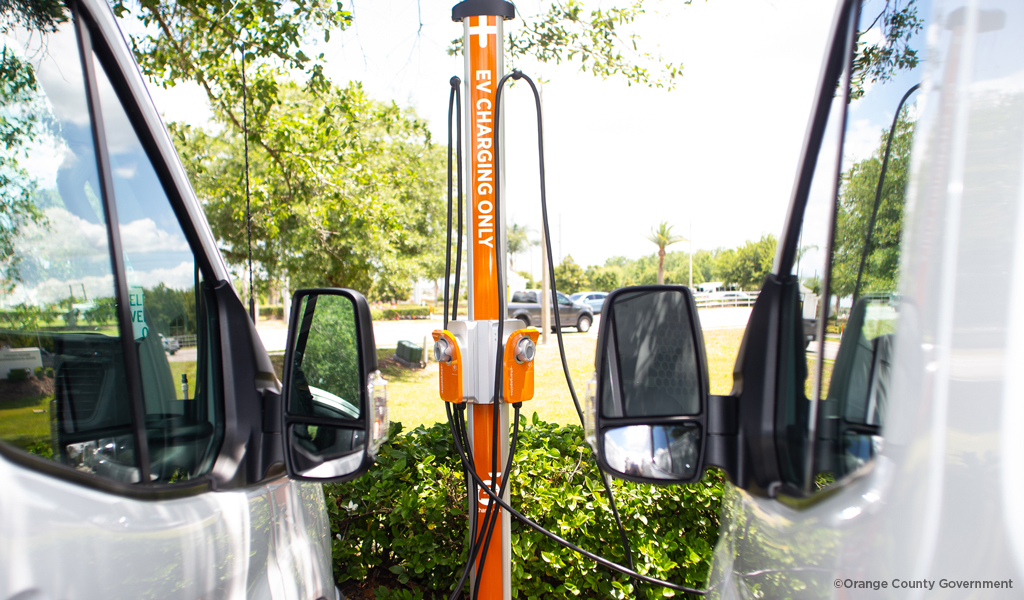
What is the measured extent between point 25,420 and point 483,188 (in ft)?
4.48

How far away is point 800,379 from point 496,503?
1.19m

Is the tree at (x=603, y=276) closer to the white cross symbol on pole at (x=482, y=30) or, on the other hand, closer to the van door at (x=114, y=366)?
the white cross symbol on pole at (x=482, y=30)

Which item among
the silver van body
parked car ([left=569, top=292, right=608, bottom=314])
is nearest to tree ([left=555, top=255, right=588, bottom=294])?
parked car ([left=569, top=292, right=608, bottom=314])

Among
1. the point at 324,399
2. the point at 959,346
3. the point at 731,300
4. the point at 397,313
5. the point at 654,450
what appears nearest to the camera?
the point at 959,346

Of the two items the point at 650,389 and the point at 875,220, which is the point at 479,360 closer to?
the point at 650,389

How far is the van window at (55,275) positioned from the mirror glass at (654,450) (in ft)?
3.09

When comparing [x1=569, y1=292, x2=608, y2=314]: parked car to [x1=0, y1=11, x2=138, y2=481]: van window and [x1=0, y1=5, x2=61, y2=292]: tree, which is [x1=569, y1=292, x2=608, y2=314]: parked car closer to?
[x1=0, y1=11, x2=138, y2=481]: van window

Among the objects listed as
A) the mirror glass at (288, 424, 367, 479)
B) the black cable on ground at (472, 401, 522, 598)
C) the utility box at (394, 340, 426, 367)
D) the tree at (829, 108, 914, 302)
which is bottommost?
the utility box at (394, 340, 426, 367)

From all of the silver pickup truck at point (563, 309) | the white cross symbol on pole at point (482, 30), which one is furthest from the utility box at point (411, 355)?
the white cross symbol on pole at point (482, 30)

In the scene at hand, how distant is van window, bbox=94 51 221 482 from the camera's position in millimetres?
1187

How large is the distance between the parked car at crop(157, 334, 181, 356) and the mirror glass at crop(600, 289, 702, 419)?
3.16ft

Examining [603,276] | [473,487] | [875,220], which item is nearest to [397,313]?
[603,276]

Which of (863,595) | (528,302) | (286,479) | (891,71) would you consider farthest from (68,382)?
(528,302)

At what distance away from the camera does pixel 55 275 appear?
3.29 feet
